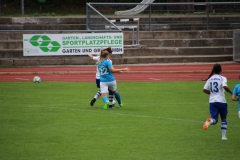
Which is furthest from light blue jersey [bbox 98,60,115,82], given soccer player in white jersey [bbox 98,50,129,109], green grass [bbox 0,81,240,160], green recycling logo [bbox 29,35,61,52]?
green recycling logo [bbox 29,35,61,52]

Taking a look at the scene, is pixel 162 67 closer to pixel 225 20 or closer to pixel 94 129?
pixel 225 20

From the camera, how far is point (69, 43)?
31.5m

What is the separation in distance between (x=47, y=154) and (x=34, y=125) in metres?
3.42

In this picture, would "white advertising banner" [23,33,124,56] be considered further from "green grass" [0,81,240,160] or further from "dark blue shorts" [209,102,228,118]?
"dark blue shorts" [209,102,228,118]

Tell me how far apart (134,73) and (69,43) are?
4.40m

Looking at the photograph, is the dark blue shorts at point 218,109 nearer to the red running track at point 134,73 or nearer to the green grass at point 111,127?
the green grass at point 111,127

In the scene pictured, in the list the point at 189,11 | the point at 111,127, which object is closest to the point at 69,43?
the point at 189,11

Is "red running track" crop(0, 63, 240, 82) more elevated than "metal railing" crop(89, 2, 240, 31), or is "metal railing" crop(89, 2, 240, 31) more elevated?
"metal railing" crop(89, 2, 240, 31)

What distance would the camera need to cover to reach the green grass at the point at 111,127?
11.5m

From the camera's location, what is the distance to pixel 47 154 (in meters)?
11.3

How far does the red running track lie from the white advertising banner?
871 mm

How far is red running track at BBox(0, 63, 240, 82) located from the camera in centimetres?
2690

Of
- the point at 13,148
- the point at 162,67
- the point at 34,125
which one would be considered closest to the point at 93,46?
the point at 162,67

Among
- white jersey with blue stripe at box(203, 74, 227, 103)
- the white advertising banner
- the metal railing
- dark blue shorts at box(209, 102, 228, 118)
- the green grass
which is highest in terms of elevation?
the metal railing
